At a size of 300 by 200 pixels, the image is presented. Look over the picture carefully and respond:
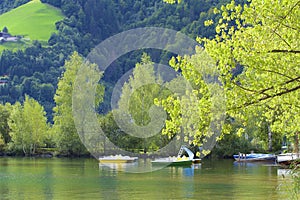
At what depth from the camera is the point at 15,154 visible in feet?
316

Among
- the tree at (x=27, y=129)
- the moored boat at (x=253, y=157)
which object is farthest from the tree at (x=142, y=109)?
the tree at (x=27, y=129)

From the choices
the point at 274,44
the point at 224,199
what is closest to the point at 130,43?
the point at 224,199

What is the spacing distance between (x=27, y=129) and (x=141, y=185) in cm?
5495

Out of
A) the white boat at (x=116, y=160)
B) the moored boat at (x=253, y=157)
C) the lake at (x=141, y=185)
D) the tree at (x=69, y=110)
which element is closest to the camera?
the lake at (x=141, y=185)

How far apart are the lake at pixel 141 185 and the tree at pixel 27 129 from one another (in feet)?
125

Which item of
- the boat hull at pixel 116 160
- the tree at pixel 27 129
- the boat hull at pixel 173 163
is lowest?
the boat hull at pixel 173 163

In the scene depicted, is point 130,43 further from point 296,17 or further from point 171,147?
point 296,17

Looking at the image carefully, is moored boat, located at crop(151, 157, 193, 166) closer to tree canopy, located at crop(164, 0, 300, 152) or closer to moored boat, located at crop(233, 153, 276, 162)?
moored boat, located at crop(233, 153, 276, 162)

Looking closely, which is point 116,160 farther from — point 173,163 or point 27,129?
point 27,129

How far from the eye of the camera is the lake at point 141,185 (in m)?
36.7

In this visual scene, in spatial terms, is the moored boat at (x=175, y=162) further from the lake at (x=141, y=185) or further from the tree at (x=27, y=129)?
the tree at (x=27, y=129)

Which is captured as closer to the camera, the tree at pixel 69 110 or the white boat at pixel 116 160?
the white boat at pixel 116 160

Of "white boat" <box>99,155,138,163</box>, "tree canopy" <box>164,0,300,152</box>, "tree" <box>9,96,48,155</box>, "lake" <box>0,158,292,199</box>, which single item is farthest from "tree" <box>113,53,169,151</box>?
"tree canopy" <box>164,0,300,152</box>

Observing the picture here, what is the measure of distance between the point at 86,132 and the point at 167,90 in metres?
11.9
